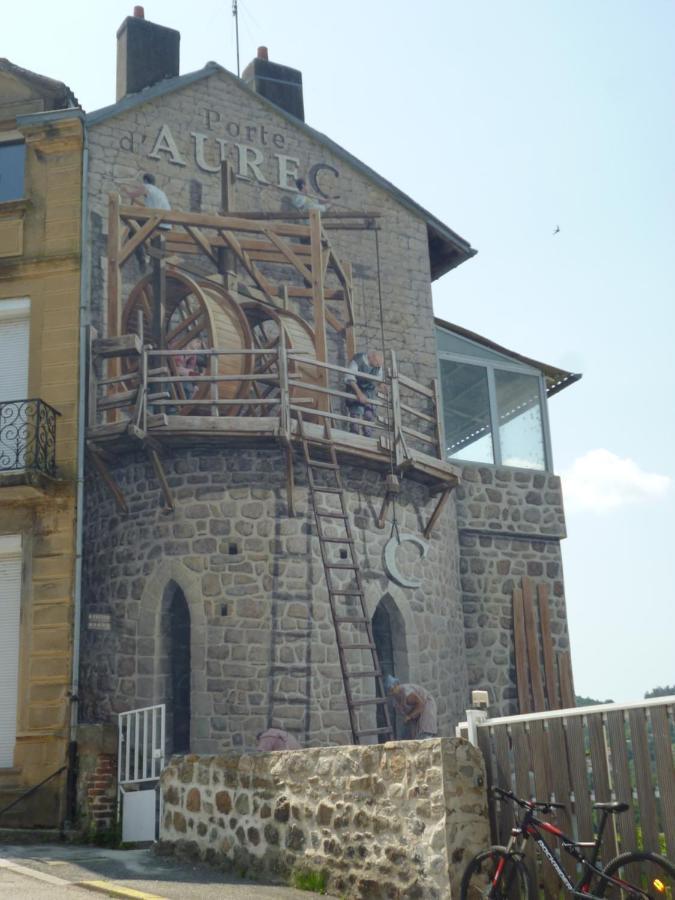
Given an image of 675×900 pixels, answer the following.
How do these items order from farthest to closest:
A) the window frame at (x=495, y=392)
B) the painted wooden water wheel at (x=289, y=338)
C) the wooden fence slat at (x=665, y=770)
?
the window frame at (x=495, y=392), the painted wooden water wheel at (x=289, y=338), the wooden fence slat at (x=665, y=770)

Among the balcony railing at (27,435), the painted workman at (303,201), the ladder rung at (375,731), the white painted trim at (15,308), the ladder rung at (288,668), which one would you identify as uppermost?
the painted workman at (303,201)

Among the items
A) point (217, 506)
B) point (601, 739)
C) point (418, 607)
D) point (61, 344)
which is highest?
point (61, 344)

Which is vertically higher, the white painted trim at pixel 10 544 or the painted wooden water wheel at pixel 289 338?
the painted wooden water wheel at pixel 289 338

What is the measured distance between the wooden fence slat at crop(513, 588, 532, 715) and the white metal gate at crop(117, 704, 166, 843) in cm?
637

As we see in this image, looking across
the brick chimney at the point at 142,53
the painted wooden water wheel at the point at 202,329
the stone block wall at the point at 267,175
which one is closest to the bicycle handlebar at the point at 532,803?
the painted wooden water wheel at the point at 202,329

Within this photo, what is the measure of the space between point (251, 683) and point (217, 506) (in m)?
2.20

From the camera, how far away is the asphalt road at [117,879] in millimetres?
8148

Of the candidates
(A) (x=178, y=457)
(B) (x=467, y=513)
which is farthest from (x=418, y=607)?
(A) (x=178, y=457)

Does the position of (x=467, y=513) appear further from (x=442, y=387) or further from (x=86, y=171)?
(x=86, y=171)

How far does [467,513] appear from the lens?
1736 centimetres

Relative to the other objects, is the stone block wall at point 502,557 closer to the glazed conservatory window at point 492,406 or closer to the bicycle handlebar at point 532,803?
the glazed conservatory window at point 492,406

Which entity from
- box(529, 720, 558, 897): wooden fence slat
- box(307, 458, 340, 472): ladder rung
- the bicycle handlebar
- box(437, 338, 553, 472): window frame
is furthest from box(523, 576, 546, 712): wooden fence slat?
the bicycle handlebar

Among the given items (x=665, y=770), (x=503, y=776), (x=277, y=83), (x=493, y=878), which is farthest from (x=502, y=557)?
(x=665, y=770)

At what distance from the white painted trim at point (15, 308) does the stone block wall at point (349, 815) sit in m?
6.73
